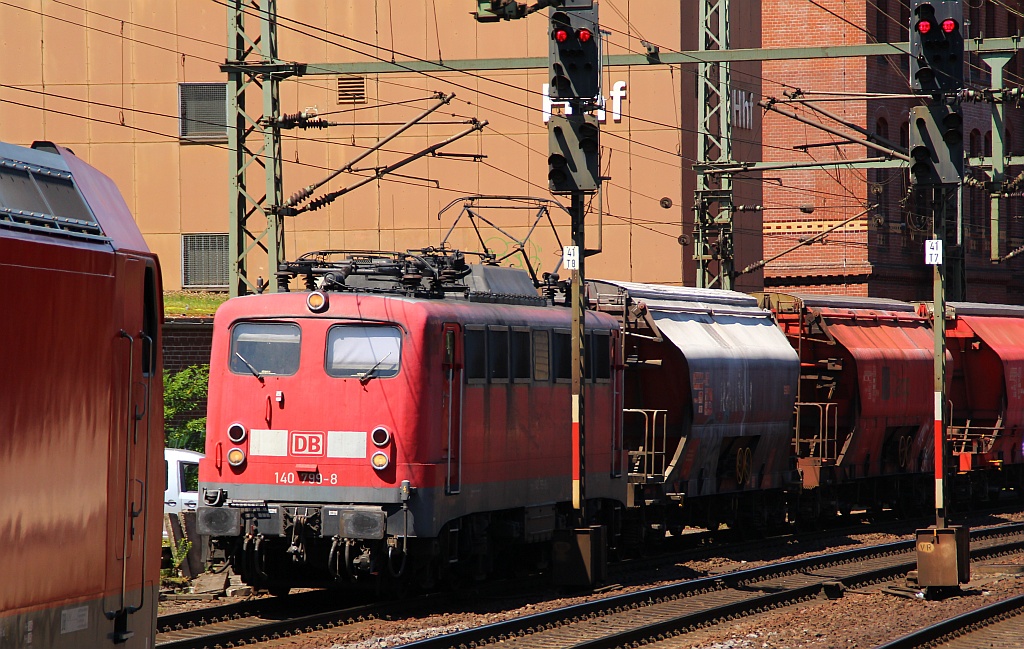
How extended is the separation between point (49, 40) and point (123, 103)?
2633mm

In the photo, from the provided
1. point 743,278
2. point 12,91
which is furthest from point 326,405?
point 743,278

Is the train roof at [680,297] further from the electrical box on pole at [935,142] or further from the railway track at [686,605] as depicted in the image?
the electrical box on pole at [935,142]

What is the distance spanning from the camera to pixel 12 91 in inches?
1628

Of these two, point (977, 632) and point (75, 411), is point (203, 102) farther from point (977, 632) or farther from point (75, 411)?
point (75, 411)

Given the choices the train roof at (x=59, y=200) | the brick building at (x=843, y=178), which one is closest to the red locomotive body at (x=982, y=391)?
the brick building at (x=843, y=178)

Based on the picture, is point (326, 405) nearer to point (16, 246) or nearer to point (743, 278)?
point (16, 246)

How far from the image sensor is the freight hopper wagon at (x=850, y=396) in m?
24.8

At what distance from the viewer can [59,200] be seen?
7934 mm

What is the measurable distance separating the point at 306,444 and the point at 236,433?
0.76m

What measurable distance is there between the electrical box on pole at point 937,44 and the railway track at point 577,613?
18.9 ft

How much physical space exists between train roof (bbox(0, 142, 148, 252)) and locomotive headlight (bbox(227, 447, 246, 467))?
6.78m

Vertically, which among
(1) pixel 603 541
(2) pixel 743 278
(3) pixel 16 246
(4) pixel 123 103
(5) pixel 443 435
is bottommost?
(1) pixel 603 541

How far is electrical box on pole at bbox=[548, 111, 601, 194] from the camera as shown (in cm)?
1680

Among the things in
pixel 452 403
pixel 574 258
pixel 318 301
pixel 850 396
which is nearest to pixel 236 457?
pixel 318 301
